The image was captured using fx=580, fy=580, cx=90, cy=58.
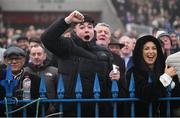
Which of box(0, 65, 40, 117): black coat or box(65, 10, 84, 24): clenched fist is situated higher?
box(65, 10, 84, 24): clenched fist

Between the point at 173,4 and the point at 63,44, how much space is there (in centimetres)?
2304

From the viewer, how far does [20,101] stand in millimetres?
5305

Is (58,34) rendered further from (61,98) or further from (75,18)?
(61,98)

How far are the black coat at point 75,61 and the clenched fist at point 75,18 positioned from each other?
0.22ft

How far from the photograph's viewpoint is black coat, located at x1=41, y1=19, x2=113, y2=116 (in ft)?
18.6

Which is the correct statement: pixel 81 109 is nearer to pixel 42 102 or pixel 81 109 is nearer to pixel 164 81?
pixel 42 102

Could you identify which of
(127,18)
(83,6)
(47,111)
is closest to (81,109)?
(47,111)

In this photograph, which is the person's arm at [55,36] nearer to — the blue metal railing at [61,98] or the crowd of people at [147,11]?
the blue metal railing at [61,98]

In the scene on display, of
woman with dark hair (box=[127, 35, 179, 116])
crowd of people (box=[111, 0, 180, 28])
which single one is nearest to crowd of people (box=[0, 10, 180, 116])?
woman with dark hair (box=[127, 35, 179, 116])

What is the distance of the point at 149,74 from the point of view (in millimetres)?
5652

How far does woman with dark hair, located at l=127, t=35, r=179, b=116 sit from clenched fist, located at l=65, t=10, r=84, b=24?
0.73m

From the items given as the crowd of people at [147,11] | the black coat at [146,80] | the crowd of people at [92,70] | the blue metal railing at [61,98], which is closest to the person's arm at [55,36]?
the crowd of people at [92,70]

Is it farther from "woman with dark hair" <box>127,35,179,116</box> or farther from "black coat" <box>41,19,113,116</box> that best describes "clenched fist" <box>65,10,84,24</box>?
"woman with dark hair" <box>127,35,179,116</box>

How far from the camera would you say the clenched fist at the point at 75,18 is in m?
5.43
